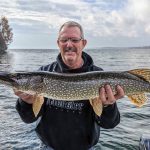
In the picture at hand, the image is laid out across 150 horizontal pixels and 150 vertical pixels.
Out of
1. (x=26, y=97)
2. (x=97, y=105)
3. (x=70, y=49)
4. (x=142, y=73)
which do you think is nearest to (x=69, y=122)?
(x=97, y=105)

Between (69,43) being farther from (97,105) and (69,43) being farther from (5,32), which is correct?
(5,32)

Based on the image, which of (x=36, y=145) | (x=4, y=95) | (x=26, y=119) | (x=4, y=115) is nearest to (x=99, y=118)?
(x=26, y=119)

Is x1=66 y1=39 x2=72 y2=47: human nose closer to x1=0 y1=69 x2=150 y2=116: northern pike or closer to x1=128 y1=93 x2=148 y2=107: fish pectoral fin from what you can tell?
x1=0 y1=69 x2=150 y2=116: northern pike

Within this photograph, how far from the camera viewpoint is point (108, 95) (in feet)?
15.0

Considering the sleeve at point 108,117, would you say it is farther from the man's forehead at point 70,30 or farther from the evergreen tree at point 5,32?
the evergreen tree at point 5,32

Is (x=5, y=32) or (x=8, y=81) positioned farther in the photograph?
(x=5, y=32)

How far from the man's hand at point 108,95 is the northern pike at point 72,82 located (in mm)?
62

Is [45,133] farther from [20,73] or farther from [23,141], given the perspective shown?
[23,141]

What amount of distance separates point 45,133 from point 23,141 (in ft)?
14.4

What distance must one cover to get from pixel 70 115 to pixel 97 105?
414mm

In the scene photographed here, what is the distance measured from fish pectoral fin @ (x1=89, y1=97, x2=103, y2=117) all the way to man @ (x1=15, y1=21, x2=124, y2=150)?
0.07 m

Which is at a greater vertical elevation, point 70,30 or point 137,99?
point 70,30

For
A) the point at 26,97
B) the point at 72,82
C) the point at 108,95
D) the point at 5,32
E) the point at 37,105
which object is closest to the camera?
the point at 37,105

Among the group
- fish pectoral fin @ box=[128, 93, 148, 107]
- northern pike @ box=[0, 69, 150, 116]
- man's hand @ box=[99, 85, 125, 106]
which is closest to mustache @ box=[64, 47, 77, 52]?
northern pike @ box=[0, 69, 150, 116]
